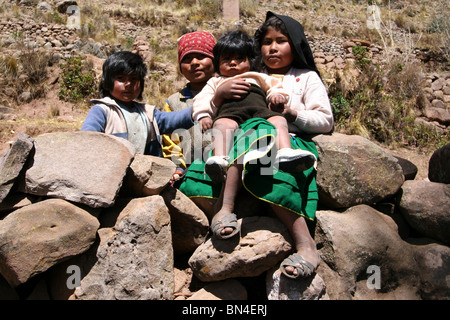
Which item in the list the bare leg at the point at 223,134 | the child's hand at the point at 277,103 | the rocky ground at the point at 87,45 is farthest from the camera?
the rocky ground at the point at 87,45

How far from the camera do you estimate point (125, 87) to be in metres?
2.61

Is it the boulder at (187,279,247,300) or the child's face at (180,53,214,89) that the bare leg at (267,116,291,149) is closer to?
the boulder at (187,279,247,300)

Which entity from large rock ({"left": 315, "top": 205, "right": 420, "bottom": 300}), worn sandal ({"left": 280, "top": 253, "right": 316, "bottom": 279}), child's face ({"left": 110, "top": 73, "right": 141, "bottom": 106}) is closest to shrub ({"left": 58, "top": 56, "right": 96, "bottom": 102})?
child's face ({"left": 110, "top": 73, "right": 141, "bottom": 106})

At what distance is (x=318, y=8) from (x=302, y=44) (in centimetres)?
1885

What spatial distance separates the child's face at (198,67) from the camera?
2.89m

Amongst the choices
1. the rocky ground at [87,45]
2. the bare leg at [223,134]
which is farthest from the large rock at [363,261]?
the rocky ground at [87,45]

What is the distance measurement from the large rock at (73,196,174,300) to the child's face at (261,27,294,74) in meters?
1.39

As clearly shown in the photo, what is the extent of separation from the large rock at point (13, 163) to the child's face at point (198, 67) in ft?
4.72

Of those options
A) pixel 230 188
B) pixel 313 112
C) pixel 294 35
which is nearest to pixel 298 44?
pixel 294 35

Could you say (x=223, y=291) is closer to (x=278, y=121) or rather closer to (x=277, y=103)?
(x=278, y=121)

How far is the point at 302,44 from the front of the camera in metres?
2.63

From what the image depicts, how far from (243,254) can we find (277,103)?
999 mm

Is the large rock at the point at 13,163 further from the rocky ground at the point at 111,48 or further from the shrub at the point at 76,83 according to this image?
the shrub at the point at 76,83
